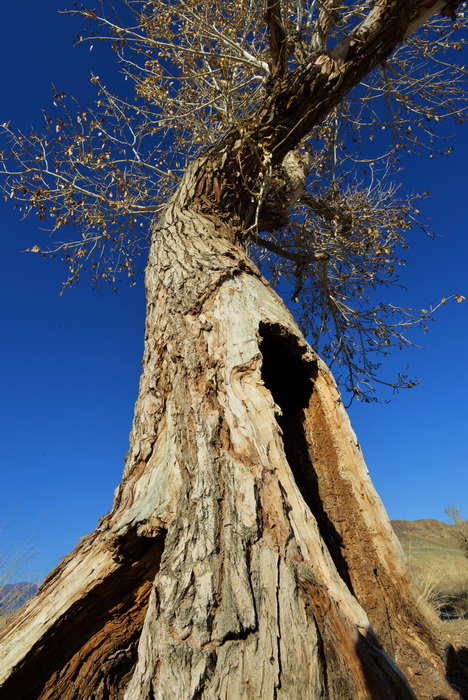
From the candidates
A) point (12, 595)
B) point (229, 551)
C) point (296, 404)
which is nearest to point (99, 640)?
point (229, 551)

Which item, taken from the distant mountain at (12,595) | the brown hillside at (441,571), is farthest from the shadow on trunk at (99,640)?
the distant mountain at (12,595)

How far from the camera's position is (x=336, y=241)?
645 centimetres

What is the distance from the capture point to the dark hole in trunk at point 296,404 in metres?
2.74

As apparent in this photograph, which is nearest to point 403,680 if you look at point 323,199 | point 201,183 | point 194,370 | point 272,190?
point 194,370

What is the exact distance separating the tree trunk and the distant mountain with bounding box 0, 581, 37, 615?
114 inches

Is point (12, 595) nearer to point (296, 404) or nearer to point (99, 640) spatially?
point (99, 640)

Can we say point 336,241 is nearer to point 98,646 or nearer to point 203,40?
point 203,40

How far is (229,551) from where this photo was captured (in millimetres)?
1756

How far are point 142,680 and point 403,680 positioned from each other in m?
0.92

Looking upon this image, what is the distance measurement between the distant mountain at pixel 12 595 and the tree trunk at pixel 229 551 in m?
2.90

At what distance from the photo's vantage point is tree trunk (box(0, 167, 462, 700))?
1.55 meters

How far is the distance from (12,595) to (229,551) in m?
4.06

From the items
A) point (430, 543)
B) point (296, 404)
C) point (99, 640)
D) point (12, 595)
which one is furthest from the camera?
point (430, 543)

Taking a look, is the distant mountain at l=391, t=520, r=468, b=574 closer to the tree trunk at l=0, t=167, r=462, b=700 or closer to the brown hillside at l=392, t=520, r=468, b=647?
the brown hillside at l=392, t=520, r=468, b=647
